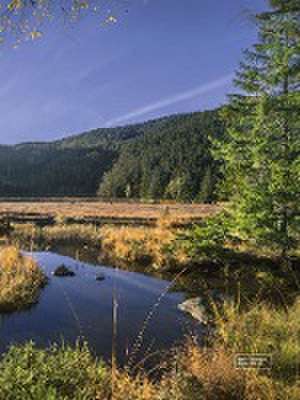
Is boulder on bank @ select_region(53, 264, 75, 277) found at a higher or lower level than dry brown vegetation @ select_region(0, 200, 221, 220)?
lower

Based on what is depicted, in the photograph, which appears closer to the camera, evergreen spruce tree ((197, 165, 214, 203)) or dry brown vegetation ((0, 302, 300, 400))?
dry brown vegetation ((0, 302, 300, 400))

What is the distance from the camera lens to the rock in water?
9.85 meters

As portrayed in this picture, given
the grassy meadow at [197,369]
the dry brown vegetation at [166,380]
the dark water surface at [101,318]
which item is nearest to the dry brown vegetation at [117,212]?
the dark water surface at [101,318]

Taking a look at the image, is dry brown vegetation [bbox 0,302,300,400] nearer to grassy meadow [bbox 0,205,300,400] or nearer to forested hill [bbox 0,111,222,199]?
grassy meadow [bbox 0,205,300,400]

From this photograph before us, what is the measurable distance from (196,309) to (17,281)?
519cm

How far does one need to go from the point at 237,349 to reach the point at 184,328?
3.57 meters

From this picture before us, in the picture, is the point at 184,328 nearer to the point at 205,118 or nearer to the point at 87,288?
the point at 87,288

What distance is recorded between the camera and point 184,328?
373 inches

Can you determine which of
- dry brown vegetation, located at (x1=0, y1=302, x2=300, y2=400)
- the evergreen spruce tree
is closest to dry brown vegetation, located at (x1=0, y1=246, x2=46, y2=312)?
dry brown vegetation, located at (x1=0, y1=302, x2=300, y2=400)

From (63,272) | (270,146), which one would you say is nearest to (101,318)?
(63,272)

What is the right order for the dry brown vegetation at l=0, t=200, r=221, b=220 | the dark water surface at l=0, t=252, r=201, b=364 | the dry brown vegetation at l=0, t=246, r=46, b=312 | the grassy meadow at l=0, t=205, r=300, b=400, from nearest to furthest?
the grassy meadow at l=0, t=205, r=300, b=400 → the dark water surface at l=0, t=252, r=201, b=364 → the dry brown vegetation at l=0, t=246, r=46, b=312 → the dry brown vegetation at l=0, t=200, r=221, b=220

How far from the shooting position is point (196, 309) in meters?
10.4

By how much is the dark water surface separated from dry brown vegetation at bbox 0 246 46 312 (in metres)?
0.32

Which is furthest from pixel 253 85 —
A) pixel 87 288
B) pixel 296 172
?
pixel 87 288
